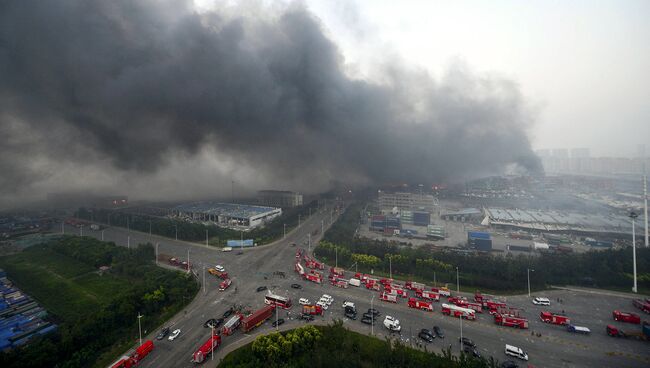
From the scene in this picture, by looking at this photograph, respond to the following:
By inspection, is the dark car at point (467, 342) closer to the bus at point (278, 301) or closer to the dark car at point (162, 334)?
the bus at point (278, 301)

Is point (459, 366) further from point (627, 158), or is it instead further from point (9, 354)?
point (627, 158)

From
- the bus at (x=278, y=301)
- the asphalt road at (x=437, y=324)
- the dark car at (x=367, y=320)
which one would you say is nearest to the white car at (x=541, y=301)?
the asphalt road at (x=437, y=324)

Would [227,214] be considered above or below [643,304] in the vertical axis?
above

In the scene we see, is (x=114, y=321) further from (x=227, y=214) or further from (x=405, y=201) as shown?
(x=405, y=201)

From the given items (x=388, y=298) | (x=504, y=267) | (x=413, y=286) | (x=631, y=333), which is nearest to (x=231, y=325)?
(x=388, y=298)

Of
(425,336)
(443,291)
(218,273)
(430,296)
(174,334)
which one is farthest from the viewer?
(218,273)

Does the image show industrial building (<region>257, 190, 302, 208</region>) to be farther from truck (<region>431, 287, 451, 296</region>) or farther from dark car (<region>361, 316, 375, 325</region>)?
dark car (<region>361, 316, 375, 325</region>)

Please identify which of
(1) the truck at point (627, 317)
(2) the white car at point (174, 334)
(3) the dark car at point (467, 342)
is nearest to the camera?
(3) the dark car at point (467, 342)
